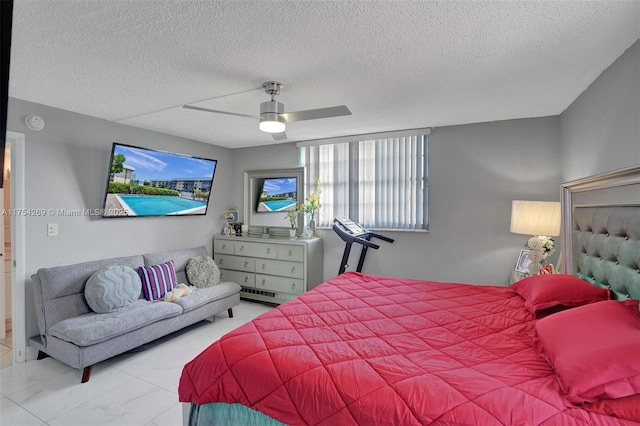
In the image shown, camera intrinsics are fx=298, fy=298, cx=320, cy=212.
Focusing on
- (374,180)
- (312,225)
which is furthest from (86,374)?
(374,180)

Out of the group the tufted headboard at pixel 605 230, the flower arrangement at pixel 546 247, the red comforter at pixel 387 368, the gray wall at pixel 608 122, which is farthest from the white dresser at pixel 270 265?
the gray wall at pixel 608 122

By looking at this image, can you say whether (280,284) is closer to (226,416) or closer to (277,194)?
(277,194)

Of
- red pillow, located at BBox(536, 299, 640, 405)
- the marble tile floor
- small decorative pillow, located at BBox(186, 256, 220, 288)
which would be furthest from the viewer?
small decorative pillow, located at BBox(186, 256, 220, 288)

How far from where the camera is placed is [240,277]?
4434 millimetres

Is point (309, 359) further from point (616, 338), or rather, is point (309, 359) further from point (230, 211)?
point (230, 211)

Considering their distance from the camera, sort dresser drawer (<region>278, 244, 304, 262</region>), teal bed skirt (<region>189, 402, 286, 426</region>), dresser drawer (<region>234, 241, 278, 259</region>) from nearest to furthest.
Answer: teal bed skirt (<region>189, 402, 286, 426</region>), dresser drawer (<region>278, 244, 304, 262</region>), dresser drawer (<region>234, 241, 278, 259</region>)

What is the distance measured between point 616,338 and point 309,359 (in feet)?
4.13

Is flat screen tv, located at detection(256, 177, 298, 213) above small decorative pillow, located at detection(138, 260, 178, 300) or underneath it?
above

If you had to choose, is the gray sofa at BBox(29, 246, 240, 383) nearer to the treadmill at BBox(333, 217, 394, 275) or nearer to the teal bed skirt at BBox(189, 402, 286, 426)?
the teal bed skirt at BBox(189, 402, 286, 426)

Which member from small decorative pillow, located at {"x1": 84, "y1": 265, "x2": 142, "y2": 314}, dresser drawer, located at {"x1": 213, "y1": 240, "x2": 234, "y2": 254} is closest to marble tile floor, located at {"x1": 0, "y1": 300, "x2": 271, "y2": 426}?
small decorative pillow, located at {"x1": 84, "y1": 265, "x2": 142, "y2": 314}

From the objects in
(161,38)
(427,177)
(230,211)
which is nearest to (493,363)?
(161,38)

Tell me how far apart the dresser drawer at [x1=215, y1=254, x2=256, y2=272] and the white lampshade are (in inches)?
130

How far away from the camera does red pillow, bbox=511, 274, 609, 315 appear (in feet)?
5.94

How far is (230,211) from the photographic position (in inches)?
194
